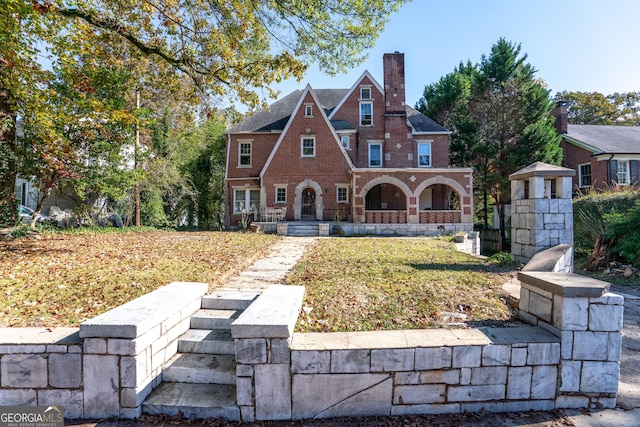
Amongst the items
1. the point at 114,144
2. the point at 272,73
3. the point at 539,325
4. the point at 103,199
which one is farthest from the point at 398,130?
the point at 539,325

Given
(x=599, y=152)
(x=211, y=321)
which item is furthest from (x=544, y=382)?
(x=599, y=152)

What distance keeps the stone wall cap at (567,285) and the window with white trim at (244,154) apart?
19.6m

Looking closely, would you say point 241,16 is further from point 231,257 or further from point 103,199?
point 103,199

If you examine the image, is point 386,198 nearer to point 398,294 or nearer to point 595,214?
point 595,214

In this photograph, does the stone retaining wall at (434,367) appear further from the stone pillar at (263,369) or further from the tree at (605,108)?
the tree at (605,108)

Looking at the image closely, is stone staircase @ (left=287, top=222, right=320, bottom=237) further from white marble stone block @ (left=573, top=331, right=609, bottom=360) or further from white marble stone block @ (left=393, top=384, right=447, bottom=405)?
white marble stone block @ (left=573, top=331, right=609, bottom=360)

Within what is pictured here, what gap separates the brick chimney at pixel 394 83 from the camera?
21.0 m

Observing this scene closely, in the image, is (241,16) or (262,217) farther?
(262,217)

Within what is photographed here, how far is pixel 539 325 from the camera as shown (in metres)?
3.55

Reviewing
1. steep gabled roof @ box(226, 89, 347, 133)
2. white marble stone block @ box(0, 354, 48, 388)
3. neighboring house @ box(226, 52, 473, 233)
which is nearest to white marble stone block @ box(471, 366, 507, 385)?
white marble stone block @ box(0, 354, 48, 388)

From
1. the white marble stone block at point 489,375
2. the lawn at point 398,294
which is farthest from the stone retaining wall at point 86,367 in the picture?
the white marble stone block at point 489,375

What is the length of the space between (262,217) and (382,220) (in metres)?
7.34

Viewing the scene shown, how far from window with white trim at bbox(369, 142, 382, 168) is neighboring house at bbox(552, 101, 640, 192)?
13690 millimetres

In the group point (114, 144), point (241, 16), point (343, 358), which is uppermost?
point (241, 16)
